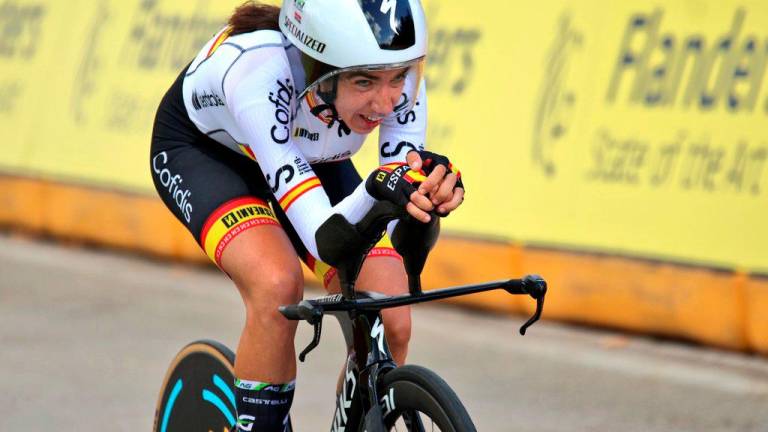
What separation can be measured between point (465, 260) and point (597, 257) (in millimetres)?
801

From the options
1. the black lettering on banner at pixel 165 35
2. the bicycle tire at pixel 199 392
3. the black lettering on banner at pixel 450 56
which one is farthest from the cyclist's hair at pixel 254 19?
the black lettering on banner at pixel 165 35

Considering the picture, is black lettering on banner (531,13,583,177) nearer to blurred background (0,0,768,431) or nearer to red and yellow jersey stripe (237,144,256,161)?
blurred background (0,0,768,431)

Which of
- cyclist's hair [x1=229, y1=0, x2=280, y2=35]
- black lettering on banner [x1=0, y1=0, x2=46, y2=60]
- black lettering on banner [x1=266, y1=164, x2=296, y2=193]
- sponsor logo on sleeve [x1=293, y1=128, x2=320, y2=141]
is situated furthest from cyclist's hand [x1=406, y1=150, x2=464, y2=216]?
black lettering on banner [x1=0, y1=0, x2=46, y2=60]

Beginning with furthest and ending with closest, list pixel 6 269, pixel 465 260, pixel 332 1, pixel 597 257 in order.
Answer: pixel 6 269
pixel 465 260
pixel 597 257
pixel 332 1

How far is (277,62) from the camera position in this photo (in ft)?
11.8

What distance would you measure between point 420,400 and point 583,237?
3.75 metres

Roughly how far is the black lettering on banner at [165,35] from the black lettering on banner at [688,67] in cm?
302

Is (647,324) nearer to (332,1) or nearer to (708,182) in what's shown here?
(708,182)

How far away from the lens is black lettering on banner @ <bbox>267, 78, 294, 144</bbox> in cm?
348

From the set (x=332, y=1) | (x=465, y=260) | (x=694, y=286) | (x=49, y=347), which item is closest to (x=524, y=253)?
(x=465, y=260)

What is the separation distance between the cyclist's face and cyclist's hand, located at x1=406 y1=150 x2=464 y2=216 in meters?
0.33

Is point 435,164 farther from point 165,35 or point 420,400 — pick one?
point 165,35

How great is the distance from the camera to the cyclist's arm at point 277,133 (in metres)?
3.39

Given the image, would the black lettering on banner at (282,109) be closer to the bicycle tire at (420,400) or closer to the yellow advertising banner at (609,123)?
the bicycle tire at (420,400)
